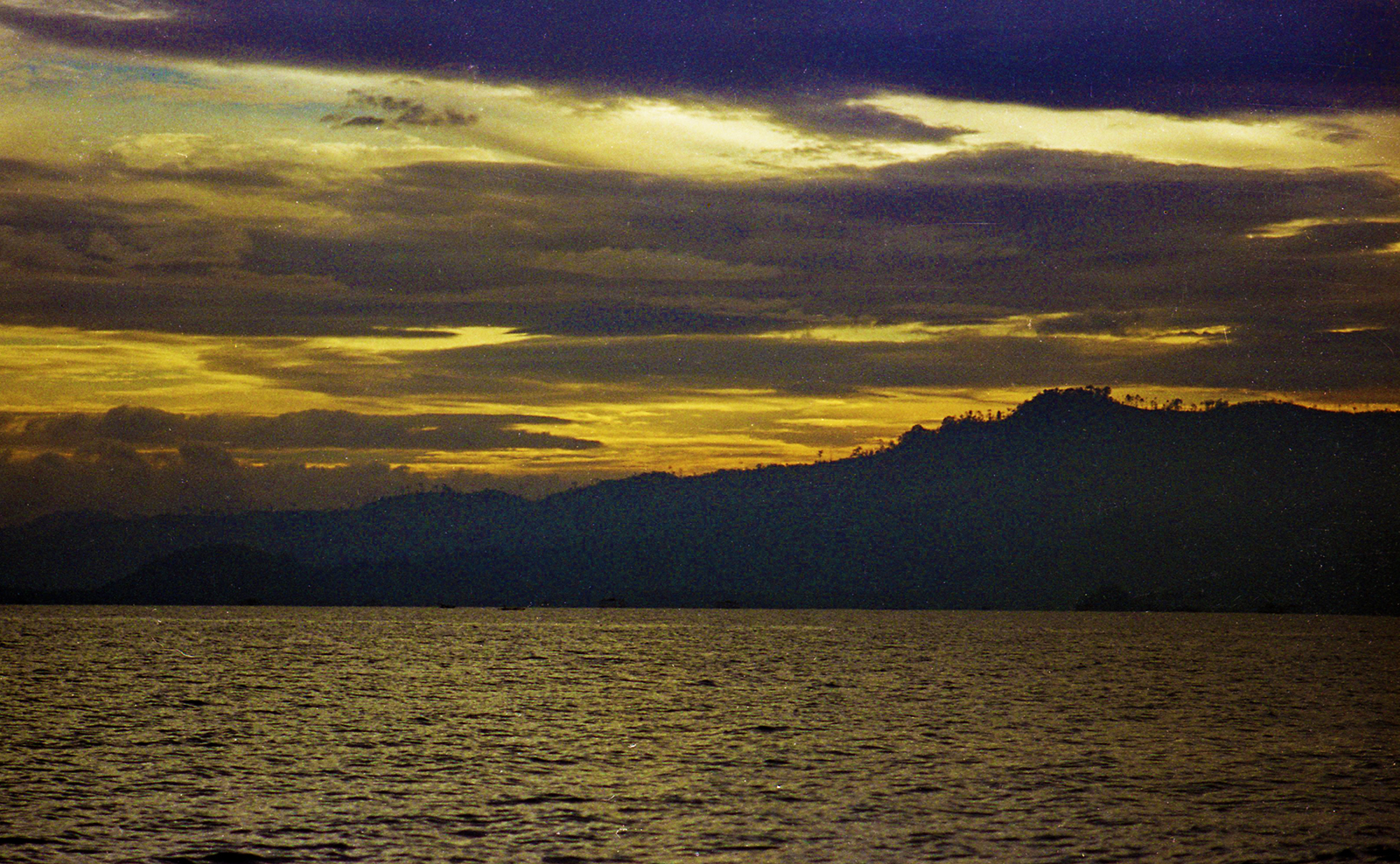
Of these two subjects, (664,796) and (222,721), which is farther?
(222,721)

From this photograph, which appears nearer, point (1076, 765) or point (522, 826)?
point (522, 826)

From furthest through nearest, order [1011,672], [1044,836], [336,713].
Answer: [1011,672]
[336,713]
[1044,836]

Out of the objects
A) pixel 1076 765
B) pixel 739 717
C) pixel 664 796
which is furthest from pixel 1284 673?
pixel 664 796

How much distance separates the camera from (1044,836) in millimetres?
51812

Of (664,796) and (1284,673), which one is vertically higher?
(664,796)

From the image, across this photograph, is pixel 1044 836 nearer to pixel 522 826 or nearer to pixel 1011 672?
pixel 522 826

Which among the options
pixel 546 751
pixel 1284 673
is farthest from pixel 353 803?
pixel 1284 673

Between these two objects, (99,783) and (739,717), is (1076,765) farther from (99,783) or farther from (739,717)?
(99,783)

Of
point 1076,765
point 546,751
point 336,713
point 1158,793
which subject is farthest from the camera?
point 336,713

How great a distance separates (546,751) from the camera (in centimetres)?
8000

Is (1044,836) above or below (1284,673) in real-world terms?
above

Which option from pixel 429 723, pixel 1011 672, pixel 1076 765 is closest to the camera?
pixel 1076 765

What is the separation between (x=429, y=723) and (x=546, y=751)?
72.1ft

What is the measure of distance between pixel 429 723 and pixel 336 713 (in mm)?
12856
